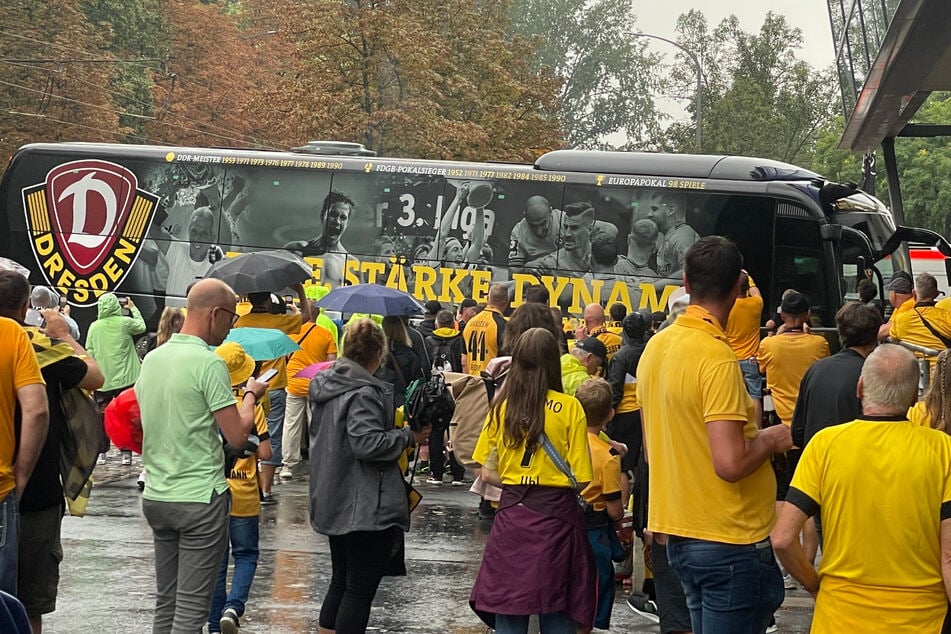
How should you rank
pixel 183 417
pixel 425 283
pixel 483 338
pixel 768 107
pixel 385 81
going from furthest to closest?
1. pixel 768 107
2. pixel 385 81
3. pixel 425 283
4. pixel 483 338
5. pixel 183 417

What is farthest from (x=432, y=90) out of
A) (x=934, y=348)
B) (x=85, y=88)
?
(x=934, y=348)

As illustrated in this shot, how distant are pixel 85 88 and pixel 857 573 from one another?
3952 centimetres

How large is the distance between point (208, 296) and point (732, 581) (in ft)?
8.81

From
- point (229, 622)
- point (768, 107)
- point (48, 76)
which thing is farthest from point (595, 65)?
point (229, 622)

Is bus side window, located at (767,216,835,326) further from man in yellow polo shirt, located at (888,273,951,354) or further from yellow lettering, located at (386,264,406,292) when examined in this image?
yellow lettering, located at (386,264,406,292)

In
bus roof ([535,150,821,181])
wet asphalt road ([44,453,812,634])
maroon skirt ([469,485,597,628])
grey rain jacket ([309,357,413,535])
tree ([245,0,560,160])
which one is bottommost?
wet asphalt road ([44,453,812,634])

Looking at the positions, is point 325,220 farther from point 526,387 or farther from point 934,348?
point 526,387

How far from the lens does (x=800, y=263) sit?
17641mm

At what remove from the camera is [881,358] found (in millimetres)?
4363

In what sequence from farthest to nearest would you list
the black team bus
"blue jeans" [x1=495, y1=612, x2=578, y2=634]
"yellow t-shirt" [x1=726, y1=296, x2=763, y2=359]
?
the black team bus
"yellow t-shirt" [x1=726, y1=296, x2=763, y2=359]
"blue jeans" [x1=495, y1=612, x2=578, y2=634]

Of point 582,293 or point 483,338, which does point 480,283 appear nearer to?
point 582,293

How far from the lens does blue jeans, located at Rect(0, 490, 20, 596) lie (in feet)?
18.2

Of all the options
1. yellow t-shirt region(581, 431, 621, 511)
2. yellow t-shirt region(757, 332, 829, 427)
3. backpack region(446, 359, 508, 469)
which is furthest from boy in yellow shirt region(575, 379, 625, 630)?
yellow t-shirt region(757, 332, 829, 427)

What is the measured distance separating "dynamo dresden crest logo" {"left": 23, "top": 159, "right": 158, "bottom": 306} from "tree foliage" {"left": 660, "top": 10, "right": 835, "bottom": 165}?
35.7m
